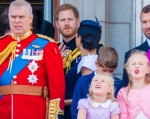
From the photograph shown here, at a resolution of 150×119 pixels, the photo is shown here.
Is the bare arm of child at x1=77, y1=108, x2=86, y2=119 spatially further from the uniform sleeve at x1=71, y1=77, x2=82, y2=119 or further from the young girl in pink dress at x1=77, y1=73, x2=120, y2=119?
the uniform sleeve at x1=71, y1=77, x2=82, y2=119

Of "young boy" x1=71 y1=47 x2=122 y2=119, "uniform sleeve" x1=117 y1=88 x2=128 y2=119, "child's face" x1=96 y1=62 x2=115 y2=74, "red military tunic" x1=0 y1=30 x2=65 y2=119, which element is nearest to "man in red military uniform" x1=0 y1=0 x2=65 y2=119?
"red military tunic" x1=0 y1=30 x2=65 y2=119

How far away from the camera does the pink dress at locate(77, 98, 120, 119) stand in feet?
16.9

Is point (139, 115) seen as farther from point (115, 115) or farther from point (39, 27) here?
point (39, 27)

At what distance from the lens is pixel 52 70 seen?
542 cm

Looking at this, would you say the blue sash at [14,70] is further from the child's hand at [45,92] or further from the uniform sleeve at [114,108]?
the uniform sleeve at [114,108]

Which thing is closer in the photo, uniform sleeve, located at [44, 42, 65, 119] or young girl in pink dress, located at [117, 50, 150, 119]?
young girl in pink dress, located at [117, 50, 150, 119]

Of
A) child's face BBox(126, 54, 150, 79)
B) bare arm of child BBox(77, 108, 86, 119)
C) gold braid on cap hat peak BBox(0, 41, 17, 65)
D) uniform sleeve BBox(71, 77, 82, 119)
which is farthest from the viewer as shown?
gold braid on cap hat peak BBox(0, 41, 17, 65)

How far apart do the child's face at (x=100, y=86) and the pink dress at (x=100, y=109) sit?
0.25 ft

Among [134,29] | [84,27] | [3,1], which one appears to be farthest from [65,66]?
[3,1]

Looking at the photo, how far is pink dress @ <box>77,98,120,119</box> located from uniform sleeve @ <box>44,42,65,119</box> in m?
0.27

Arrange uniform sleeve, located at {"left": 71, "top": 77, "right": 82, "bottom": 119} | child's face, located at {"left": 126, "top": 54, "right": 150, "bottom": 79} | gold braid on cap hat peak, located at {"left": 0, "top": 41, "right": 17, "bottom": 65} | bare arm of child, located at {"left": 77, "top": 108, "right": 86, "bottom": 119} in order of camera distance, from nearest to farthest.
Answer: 1. bare arm of child, located at {"left": 77, "top": 108, "right": 86, "bottom": 119}
2. child's face, located at {"left": 126, "top": 54, "right": 150, "bottom": 79}
3. uniform sleeve, located at {"left": 71, "top": 77, "right": 82, "bottom": 119}
4. gold braid on cap hat peak, located at {"left": 0, "top": 41, "right": 17, "bottom": 65}

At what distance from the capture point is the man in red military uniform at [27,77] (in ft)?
17.8

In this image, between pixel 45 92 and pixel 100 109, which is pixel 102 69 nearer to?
pixel 100 109

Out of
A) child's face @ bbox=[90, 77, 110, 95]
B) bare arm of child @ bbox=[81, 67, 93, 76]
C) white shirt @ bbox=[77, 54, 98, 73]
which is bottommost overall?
child's face @ bbox=[90, 77, 110, 95]
